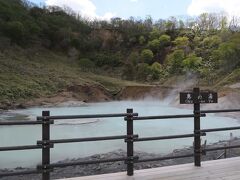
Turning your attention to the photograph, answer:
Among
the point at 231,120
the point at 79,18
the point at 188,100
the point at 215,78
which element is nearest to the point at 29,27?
the point at 79,18

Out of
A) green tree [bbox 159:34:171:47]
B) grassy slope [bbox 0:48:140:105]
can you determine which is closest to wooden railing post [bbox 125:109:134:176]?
grassy slope [bbox 0:48:140:105]

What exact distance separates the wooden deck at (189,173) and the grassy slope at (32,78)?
34842 millimetres

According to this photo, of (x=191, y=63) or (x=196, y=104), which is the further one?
(x=191, y=63)

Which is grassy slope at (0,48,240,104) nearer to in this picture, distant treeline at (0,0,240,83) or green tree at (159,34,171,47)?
distant treeline at (0,0,240,83)

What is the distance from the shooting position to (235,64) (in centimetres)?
4697

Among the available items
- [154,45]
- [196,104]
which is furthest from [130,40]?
[196,104]

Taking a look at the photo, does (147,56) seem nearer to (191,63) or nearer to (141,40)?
(141,40)

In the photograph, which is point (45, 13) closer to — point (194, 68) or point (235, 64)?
point (194, 68)

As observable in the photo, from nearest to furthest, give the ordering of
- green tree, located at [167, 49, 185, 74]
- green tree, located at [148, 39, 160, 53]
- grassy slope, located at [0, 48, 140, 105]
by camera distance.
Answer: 1. grassy slope, located at [0, 48, 140, 105]
2. green tree, located at [167, 49, 185, 74]
3. green tree, located at [148, 39, 160, 53]

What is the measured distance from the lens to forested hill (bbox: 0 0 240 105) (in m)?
50.4

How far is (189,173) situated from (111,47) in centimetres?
7992

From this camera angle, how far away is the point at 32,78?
4950 centimetres

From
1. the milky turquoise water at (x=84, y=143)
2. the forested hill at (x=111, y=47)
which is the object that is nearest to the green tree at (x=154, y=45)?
the forested hill at (x=111, y=47)

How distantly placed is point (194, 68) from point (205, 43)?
14.3 meters
